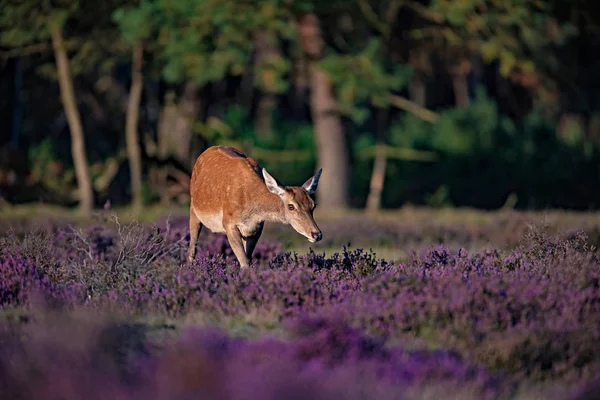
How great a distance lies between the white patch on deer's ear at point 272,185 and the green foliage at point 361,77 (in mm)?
11940

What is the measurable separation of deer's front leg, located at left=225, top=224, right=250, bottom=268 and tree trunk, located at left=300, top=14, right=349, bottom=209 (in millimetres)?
14013

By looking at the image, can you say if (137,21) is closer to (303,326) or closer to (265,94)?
(303,326)

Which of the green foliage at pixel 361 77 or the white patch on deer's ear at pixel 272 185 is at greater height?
the green foliage at pixel 361 77

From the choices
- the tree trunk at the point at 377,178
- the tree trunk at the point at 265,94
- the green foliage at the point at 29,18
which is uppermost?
the green foliage at the point at 29,18

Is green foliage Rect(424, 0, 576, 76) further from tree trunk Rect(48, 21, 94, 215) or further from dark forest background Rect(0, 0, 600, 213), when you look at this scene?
tree trunk Rect(48, 21, 94, 215)

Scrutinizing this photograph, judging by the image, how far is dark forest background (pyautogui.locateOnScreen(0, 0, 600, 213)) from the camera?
2539 cm

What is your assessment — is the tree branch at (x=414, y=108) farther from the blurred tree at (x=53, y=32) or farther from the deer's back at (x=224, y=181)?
the deer's back at (x=224, y=181)

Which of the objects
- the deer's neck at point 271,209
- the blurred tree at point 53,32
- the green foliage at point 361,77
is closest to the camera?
the deer's neck at point 271,209

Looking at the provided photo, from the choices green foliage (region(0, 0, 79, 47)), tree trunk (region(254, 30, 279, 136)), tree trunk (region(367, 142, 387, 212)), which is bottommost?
tree trunk (region(367, 142, 387, 212))

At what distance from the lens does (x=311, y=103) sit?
31500 millimetres

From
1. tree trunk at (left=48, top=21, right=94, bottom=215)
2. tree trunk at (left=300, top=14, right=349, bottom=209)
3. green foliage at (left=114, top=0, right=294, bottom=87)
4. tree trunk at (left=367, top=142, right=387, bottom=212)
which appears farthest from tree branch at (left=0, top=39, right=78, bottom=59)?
tree trunk at (left=367, top=142, right=387, bottom=212)

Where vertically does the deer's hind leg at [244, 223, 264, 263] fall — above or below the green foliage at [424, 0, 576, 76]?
below

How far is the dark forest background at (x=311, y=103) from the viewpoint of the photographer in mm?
25391

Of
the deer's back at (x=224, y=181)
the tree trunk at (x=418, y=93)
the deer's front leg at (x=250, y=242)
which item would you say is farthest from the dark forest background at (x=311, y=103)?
the deer's front leg at (x=250, y=242)
